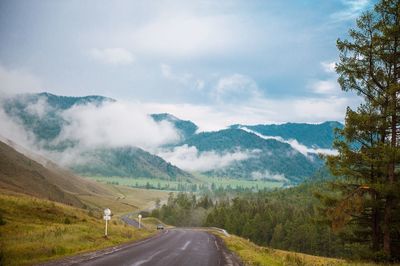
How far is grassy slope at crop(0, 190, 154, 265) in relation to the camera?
20.9 metres

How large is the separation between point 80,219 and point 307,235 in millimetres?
95380

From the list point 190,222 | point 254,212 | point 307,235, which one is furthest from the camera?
point 190,222

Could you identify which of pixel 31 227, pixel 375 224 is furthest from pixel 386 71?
pixel 31 227

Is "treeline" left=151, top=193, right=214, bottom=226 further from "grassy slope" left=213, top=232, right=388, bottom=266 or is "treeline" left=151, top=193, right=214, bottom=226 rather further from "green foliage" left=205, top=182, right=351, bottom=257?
"grassy slope" left=213, top=232, right=388, bottom=266

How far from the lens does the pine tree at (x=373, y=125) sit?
22672 mm

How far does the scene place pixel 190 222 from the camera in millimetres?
177000

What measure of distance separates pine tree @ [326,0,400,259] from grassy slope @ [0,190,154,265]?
1681 cm

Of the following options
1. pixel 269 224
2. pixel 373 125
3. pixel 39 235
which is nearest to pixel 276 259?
pixel 373 125

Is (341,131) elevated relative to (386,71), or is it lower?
lower

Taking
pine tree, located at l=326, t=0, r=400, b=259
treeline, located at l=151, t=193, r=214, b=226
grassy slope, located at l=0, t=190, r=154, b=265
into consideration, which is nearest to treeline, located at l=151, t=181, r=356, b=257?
treeline, located at l=151, t=193, r=214, b=226

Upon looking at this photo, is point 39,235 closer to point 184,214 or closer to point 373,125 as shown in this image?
point 373,125

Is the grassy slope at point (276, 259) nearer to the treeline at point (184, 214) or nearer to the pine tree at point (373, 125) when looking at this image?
the pine tree at point (373, 125)

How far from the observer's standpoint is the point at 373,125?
24.1m

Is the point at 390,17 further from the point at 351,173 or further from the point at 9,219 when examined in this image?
the point at 9,219
